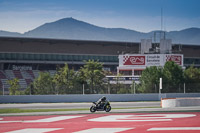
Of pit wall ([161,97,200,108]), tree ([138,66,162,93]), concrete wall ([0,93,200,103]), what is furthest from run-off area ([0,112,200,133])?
tree ([138,66,162,93])

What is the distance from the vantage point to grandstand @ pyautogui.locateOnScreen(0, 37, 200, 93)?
7688cm

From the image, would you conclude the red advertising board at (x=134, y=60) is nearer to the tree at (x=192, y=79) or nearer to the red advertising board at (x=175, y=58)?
the red advertising board at (x=175, y=58)

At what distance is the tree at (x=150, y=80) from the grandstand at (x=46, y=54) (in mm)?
26365

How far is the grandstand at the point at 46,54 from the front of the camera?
7688 centimetres

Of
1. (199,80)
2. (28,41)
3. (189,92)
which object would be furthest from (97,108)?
(28,41)

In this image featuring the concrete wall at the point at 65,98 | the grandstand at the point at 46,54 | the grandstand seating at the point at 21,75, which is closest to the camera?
the concrete wall at the point at 65,98

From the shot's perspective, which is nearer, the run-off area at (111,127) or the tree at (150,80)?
the run-off area at (111,127)

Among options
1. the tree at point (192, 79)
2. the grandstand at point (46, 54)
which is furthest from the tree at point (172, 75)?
the grandstand at point (46, 54)

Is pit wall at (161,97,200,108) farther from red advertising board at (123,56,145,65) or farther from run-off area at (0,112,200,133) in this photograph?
red advertising board at (123,56,145,65)

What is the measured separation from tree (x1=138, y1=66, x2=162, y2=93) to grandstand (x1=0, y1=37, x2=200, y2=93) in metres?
26.4

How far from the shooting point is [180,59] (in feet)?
227

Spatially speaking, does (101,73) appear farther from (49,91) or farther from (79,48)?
(79,48)

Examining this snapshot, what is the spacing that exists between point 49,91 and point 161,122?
81.8 ft

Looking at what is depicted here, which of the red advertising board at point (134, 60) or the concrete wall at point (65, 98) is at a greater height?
the red advertising board at point (134, 60)
